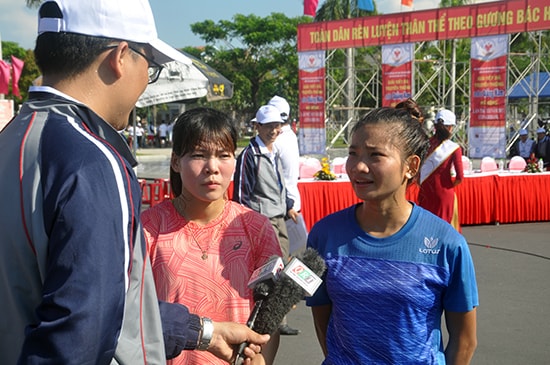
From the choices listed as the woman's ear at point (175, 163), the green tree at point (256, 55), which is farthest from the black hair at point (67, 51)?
the green tree at point (256, 55)

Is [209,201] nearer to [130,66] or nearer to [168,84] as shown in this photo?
[130,66]

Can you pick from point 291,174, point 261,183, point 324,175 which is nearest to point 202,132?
point 261,183

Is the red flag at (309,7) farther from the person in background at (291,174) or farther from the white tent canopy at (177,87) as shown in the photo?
the person in background at (291,174)

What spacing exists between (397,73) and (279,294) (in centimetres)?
1569

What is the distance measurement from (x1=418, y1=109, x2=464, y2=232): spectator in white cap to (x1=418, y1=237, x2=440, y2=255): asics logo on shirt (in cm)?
442

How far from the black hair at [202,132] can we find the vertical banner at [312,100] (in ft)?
52.1

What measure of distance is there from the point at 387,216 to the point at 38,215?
4.32 ft

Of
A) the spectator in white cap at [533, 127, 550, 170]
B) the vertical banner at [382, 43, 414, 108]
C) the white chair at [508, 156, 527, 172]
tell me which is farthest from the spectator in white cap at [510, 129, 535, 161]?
the vertical banner at [382, 43, 414, 108]

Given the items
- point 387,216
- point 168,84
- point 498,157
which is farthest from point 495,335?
point 498,157

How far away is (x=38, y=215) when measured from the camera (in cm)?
113

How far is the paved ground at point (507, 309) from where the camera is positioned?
175 inches

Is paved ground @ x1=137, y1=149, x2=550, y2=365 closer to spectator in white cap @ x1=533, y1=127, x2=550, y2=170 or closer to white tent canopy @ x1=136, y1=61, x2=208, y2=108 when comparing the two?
spectator in white cap @ x1=533, y1=127, x2=550, y2=170

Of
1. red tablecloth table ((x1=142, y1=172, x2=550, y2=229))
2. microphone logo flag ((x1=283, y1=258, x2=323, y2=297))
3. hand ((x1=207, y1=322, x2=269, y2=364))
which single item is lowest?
red tablecloth table ((x1=142, y1=172, x2=550, y2=229))

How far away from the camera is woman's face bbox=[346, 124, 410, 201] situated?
2078 millimetres
